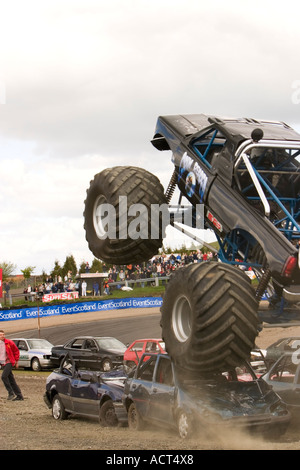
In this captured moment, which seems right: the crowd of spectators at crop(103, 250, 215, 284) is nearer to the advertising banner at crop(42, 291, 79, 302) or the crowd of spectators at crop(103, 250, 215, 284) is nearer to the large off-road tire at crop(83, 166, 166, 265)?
the advertising banner at crop(42, 291, 79, 302)

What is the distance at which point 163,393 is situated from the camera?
10828mm

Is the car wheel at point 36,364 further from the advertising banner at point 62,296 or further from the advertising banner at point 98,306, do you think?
the advertising banner at point 62,296

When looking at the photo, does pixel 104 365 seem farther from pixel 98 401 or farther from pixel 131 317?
pixel 131 317

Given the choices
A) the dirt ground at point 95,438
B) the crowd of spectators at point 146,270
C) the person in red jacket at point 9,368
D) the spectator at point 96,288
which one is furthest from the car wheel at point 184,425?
the spectator at point 96,288

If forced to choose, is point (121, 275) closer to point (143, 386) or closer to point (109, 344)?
point (109, 344)

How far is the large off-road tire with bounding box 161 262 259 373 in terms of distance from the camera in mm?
8016

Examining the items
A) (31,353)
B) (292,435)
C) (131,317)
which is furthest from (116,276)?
(292,435)

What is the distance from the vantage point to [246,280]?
8320mm

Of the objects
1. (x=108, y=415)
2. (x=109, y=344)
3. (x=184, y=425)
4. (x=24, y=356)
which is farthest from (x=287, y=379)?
(x=24, y=356)

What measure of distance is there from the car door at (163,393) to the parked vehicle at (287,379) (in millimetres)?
1563

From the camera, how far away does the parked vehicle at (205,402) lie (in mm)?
9945

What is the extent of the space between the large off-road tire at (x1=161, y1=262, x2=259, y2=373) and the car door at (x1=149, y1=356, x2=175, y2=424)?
2283mm

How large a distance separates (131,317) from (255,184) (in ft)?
96.8
